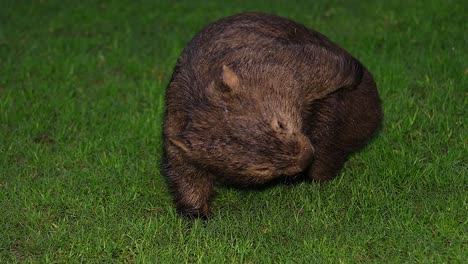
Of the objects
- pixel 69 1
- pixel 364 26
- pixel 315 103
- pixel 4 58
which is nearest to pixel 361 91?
pixel 315 103

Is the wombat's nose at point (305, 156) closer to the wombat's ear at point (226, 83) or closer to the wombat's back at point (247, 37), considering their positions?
the wombat's ear at point (226, 83)

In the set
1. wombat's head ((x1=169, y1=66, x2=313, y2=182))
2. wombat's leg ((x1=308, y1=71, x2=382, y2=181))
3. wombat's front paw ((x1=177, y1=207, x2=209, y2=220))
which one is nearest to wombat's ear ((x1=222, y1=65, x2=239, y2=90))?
wombat's head ((x1=169, y1=66, x2=313, y2=182))

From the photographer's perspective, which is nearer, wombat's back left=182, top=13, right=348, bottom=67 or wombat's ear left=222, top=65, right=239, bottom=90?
wombat's ear left=222, top=65, right=239, bottom=90

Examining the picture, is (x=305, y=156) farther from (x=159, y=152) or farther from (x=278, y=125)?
(x=159, y=152)

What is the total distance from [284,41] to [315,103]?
22.1 inches

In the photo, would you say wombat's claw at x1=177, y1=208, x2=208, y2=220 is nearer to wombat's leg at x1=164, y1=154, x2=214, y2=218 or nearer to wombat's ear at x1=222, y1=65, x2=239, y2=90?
wombat's leg at x1=164, y1=154, x2=214, y2=218

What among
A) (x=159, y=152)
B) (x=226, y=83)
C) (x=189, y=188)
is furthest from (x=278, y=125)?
(x=159, y=152)

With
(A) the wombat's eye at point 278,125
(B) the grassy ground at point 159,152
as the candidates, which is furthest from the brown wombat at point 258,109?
(B) the grassy ground at point 159,152

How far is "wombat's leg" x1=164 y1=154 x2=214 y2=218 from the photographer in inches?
229

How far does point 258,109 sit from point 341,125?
132 centimetres

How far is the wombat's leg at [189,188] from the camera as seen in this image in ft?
19.0

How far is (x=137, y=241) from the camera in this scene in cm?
562

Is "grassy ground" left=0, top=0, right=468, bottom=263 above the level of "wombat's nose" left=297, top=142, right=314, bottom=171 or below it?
below

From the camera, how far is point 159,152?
7.14 metres
